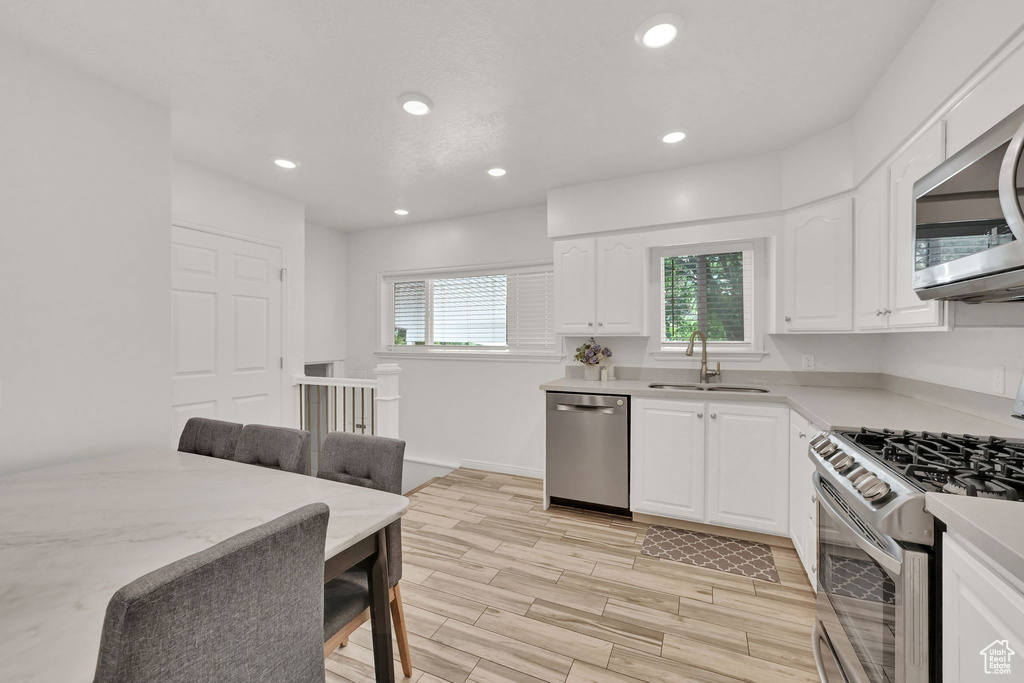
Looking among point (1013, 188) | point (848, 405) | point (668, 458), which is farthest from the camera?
point (668, 458)

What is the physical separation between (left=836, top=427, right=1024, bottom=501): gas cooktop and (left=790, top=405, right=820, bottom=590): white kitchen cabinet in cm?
50

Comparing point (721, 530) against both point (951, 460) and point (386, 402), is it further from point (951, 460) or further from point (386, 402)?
point (386, 402)

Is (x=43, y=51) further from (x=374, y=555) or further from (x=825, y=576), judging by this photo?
(x=825, y=576)

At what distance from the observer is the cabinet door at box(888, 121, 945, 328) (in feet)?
5.45

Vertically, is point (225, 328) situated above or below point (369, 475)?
above

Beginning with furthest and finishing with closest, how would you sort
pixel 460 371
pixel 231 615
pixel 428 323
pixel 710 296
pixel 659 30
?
pixel 428 323, pixel 460 371, pixel 710 296, pixel 659 30, pixel 231 615

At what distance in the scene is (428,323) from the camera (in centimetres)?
463

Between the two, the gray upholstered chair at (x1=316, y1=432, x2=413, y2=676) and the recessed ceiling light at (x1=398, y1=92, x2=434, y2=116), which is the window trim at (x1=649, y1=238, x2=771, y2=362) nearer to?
the recessed ceiling light at (x1=398, y1=92, x2=434, y2=116)

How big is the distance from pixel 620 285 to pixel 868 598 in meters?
2.37

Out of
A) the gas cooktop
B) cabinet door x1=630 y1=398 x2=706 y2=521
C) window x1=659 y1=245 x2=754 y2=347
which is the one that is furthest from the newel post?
the gas cooktop

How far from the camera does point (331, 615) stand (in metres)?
1.23

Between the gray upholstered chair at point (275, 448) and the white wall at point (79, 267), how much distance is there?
2.52ft

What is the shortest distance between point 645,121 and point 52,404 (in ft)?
10.4

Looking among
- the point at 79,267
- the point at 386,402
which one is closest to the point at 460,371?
the point at 386,402
